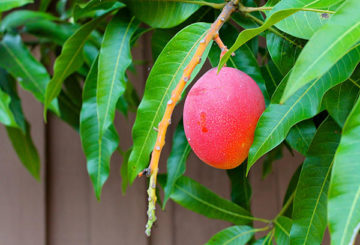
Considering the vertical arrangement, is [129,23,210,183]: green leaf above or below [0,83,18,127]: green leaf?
above

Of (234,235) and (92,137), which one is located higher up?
(92,137)

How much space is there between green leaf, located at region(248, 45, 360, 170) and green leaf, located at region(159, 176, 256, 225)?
0.33 m

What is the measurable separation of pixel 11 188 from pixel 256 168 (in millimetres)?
674

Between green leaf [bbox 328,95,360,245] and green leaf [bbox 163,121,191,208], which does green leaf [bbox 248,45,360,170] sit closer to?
green leaf [bbox 328,95,360,245]

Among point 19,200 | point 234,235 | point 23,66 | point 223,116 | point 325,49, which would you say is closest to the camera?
point 325,49

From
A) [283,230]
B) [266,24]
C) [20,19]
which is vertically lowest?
[283,230]

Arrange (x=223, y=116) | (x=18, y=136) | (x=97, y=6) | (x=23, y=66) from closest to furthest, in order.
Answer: (x=223, y=116) < (x=97, y=6) < (x=23, y=66) < (x=18, y=136)

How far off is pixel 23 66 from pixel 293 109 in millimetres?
637

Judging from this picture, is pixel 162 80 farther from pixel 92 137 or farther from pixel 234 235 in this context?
pixel 234 235

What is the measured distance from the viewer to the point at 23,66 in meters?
0.94

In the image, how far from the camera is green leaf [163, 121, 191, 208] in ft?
2.37

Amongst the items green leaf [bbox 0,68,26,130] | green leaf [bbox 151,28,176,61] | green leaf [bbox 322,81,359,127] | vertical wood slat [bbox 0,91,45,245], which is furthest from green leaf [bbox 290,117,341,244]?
vertical wood slat [bbox 0,91,45,245]

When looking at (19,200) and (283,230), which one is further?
(19,200)

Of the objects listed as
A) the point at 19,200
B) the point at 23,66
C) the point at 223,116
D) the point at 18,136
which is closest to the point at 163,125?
the point at 223,116
